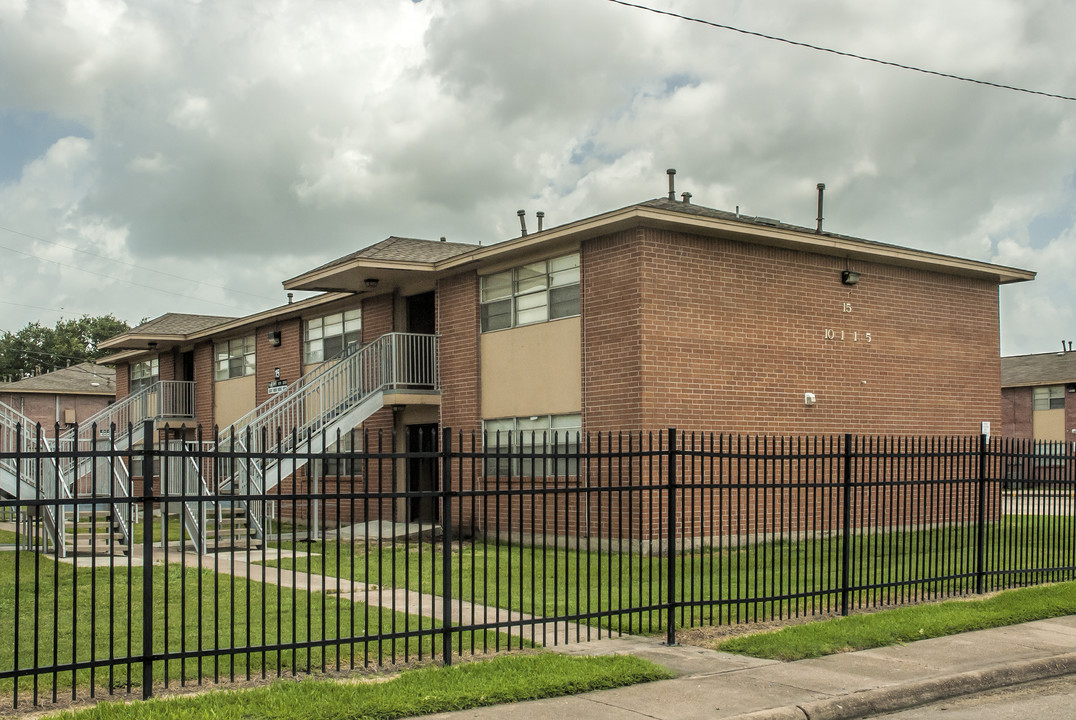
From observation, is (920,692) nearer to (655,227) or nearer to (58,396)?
(655,227)

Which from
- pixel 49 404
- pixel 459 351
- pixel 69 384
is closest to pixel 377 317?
pixel 459 351

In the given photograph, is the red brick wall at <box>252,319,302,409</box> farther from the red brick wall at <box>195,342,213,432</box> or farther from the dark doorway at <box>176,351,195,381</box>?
the dark doorway at <box>176,351,195,381</box>

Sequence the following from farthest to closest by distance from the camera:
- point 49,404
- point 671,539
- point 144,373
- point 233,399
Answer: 1. point 49,404
2. point 144,373
3. point 233,399
4. point 671,539

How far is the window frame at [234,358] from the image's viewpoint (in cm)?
3198

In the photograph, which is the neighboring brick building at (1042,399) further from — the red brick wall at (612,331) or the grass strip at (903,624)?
the grass strip at (903,624)

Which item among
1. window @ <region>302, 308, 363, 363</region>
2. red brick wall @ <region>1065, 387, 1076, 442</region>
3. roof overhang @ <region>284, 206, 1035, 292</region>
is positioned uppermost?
roof overhang @ <region>284, 206, 1035, 292</region>

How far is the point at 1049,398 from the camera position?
50500mm

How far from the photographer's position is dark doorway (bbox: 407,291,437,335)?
83.6ft

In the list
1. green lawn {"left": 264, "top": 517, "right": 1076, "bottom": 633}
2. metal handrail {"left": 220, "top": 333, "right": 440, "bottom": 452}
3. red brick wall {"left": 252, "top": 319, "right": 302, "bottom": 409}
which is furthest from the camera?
red brick wall {"left": 252, "top": 319, "right": 302, "bottom": 409}

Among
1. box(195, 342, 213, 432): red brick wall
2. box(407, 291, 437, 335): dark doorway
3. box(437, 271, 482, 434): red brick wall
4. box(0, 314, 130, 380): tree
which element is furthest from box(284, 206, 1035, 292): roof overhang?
box(0, 314, 130, 380): tree

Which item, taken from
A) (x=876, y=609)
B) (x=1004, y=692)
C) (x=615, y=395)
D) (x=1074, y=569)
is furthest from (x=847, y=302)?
(x=1004, y=692)

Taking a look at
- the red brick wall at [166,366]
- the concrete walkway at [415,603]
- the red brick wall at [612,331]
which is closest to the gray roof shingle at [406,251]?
the red brick wall at [612,331]

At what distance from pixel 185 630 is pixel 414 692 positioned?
150 inches

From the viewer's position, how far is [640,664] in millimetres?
8320
